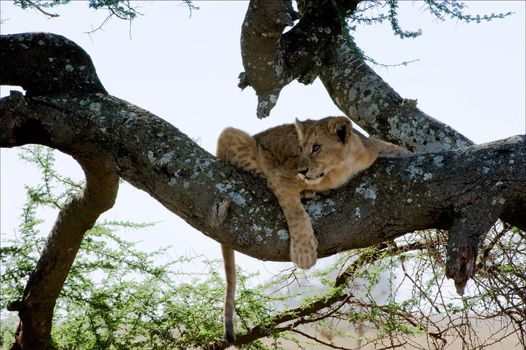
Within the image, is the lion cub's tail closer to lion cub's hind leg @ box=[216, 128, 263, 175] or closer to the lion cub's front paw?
lion cub's hind leg @ box=[216, 128, 263, 175]

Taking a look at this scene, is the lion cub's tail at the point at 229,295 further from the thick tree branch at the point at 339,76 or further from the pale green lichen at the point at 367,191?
the pale green lichen at the point at 367,191

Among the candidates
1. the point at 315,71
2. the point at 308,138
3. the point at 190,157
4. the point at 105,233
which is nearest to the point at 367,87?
the point at 315,71

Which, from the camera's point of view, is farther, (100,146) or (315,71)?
(315,71)

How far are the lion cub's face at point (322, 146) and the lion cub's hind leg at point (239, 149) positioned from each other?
34 centimetres

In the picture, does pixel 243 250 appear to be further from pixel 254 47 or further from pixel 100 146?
pixel 254 47

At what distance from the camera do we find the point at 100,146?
166 inches

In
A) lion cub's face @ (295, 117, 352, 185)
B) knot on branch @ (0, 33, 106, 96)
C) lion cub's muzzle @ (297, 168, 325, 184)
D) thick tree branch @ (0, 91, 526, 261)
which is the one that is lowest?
thick tree branch @ (0, 91, 526, 261)

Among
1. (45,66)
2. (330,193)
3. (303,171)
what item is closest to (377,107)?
(303,171)

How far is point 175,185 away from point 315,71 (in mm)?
1963

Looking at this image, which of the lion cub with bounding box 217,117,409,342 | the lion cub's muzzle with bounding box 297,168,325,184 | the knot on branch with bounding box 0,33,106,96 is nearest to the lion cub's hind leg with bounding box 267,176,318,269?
the lion cub with bounding box 217,117,409,342

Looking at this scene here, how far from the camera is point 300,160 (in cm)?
457

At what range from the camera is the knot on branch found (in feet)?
15.2

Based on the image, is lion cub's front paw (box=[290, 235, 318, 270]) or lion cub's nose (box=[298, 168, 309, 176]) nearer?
lion cub's front paw (box=[290, 235, 318, 270])

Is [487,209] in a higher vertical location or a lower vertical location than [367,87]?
lower
